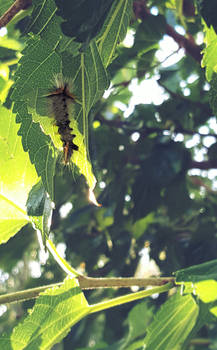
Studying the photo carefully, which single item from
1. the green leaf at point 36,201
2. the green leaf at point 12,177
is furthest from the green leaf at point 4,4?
the green leaf at point 36,201

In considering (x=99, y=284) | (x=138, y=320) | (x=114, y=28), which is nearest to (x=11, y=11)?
(x=114, y=28)

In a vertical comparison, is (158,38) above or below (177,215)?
above

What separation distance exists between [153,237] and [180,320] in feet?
2.60

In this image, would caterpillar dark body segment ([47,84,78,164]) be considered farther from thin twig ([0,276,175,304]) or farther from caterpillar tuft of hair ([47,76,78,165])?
thin twig ([0,276,175,304])

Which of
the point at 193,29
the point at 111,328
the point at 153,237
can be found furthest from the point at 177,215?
the point at 193,29

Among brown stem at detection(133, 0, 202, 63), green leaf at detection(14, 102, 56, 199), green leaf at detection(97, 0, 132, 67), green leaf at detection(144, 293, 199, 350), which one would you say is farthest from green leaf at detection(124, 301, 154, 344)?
green leaf at detection(97, 0, 132, 67)

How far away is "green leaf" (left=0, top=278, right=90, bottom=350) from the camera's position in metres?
0.95

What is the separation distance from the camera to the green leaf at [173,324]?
104 centimetres

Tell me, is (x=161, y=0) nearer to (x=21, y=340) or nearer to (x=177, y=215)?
(x=177, y=215)

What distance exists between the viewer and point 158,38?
152 cm

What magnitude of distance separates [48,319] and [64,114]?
0.43m

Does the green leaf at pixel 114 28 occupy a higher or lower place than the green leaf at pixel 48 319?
higher

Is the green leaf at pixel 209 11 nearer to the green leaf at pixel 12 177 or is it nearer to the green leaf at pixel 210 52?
the green leaf at pixel 210 52

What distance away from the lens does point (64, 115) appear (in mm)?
787
